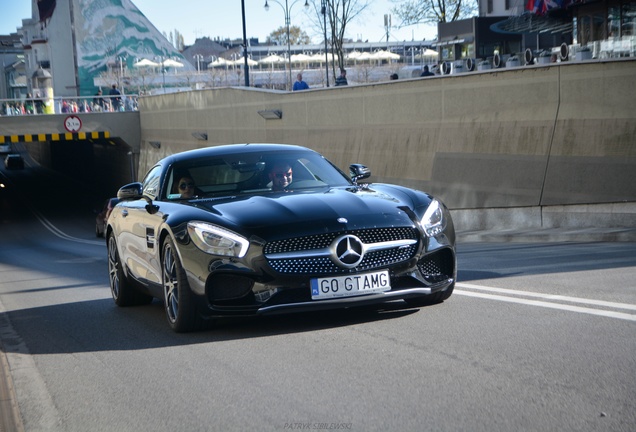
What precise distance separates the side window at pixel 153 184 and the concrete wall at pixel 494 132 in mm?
9067

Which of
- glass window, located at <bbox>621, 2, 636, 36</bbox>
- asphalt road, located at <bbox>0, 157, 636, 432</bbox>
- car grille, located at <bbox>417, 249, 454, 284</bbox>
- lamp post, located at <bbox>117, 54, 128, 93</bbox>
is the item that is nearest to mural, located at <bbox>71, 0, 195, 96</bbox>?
lamp post, located at <bbox>117, 54, 128, 93</bbox>

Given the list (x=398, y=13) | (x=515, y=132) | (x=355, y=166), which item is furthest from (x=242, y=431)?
(x=398, y=13)

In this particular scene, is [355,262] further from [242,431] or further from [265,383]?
[242,431]

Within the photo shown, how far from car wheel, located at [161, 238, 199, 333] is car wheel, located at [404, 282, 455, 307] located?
67.0 inches

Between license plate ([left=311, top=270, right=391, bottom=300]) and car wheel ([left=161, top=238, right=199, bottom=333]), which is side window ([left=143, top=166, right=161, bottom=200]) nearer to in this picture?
car wheel ([left=161, top=238, right=199, bottom=333])

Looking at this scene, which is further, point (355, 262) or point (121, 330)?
point (121, 330)

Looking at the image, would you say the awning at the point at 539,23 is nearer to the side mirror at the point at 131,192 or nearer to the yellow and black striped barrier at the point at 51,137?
the yellow and black striped barrier at the point at 51,137

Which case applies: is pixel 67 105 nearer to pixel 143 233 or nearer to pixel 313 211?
pixel 143 233

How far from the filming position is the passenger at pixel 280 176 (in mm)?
8422

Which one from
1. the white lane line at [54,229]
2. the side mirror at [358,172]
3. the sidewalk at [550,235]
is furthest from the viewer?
the white lane line at [54,229]

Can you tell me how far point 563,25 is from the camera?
39438mm

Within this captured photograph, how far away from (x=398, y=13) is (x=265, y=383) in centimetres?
5468

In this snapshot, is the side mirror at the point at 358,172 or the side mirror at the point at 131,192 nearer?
the side mirror at the point at 131,192

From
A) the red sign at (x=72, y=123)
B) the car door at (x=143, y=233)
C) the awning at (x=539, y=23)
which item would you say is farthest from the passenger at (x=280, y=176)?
the red sign at (x=72, y=123)
